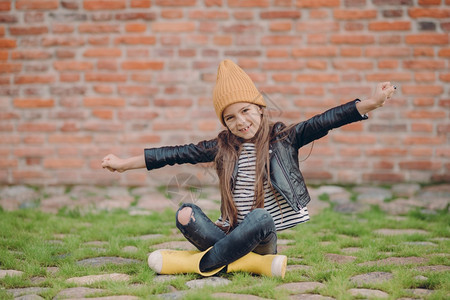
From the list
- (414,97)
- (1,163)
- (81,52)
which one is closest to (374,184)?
(414,97)

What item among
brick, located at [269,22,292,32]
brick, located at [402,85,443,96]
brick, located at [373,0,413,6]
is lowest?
brick, located at [402,85,443,96]

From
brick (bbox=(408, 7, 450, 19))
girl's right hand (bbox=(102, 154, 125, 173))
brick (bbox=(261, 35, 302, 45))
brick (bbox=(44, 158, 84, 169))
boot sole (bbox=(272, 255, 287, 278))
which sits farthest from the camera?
brick (bbox=(44, 158, 84, 169))

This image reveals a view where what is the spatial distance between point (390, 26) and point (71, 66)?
2.83 m

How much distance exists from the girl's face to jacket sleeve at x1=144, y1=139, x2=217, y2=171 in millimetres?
161

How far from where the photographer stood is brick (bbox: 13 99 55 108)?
4938 mm

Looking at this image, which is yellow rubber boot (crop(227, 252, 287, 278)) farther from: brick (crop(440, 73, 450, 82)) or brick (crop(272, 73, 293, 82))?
brick (crop(440, 73, 450, 82))

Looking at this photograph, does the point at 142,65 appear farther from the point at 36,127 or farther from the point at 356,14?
the point at 356,14

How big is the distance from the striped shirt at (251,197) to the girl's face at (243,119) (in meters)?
0.08

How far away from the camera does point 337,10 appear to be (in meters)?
A: 4.80

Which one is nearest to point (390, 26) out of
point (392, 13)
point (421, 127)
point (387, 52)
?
point (392, 13)

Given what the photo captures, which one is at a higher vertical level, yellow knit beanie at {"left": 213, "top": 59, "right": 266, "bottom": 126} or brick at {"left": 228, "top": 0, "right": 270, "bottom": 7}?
brick at {"left": 228, "top": 0, "right": 270, "bottom": 7}

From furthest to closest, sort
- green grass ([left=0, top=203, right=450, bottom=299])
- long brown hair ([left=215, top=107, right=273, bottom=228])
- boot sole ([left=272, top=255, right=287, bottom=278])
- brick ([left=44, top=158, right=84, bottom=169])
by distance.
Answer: brick ([left=44, top=158, right=84, bottom=169])
long brown hair ([left=215, top=107, right=273, bottom=228])
boot sole ([left=272, top=255, right=287, bottom=278])
green grass ([left=0, top=203, right=450, bottom=299])

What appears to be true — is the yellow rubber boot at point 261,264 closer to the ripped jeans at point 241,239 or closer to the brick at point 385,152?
the ripped jeans at point 241,239

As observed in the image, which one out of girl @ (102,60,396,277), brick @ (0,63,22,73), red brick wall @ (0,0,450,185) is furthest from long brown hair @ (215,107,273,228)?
brick @ (0,63,22,73)
